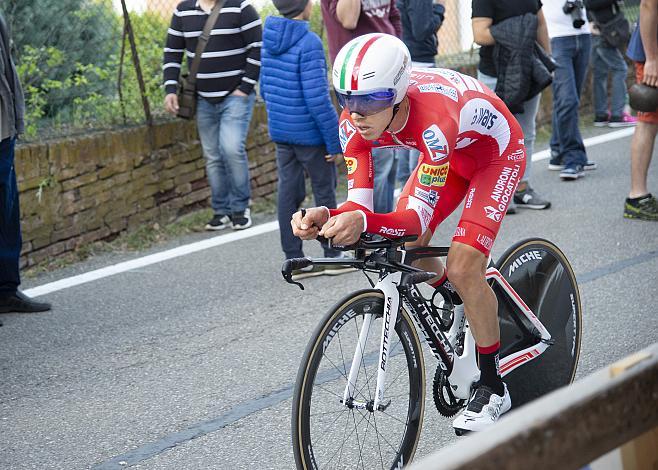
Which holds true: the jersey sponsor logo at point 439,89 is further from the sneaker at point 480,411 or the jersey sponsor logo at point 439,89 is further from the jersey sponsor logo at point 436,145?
the sneaker at point 480,411

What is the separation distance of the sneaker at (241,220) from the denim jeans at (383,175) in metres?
1.29

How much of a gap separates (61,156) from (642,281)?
4.28 meters

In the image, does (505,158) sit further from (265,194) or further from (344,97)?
(265,194)

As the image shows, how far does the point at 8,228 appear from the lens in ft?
20.9

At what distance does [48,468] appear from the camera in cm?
422

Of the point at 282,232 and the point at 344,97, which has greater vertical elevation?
the point at 344,97

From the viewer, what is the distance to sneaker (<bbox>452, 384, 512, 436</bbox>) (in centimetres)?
392

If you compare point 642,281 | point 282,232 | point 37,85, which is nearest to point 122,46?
point 37,85

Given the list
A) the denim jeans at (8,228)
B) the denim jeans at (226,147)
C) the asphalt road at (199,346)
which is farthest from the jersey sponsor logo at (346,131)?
the denim jeans at (226,147)

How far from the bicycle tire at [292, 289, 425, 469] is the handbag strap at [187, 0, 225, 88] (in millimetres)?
4946

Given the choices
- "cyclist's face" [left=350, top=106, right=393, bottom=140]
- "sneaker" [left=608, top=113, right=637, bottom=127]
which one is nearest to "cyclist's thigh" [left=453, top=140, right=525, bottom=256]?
"cyclist's face" [left=350, top=106, right=393, bottom=140]

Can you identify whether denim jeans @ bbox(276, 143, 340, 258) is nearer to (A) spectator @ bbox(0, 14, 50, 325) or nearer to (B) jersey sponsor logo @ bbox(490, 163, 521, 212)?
(A) spectator @ bbox(0, 14, 50, 325)

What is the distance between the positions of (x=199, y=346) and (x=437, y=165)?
2.47 meters

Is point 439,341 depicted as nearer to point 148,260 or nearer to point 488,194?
point 488,194
